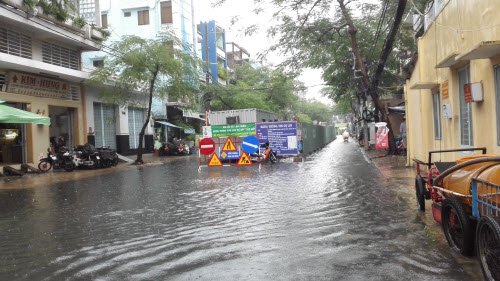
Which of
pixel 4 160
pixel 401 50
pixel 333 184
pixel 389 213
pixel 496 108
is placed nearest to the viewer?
pixel 389 213

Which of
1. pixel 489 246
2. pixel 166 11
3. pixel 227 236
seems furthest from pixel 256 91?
pixel 489 246

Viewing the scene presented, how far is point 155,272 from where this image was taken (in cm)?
500

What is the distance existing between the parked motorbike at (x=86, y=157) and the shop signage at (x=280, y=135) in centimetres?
753

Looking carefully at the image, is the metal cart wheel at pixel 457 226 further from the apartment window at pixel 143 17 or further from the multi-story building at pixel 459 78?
the apartment window at pixel 143 17

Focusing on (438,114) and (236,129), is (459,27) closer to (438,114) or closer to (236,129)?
(438,114)

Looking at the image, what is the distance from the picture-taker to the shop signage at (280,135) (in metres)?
22.4

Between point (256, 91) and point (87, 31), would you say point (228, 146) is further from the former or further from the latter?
point (256, 91)

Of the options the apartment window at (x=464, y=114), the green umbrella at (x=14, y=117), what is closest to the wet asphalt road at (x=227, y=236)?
the apartment window at (x=464, y=114)

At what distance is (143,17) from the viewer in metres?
38.6

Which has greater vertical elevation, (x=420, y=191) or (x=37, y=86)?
(x=37, y=86)

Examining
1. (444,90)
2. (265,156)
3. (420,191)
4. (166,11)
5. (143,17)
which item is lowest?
(420,191)

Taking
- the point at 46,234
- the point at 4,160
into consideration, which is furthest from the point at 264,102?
the point at 46,234

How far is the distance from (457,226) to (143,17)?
36.5 m

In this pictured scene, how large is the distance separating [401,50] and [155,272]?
25.7 metres
